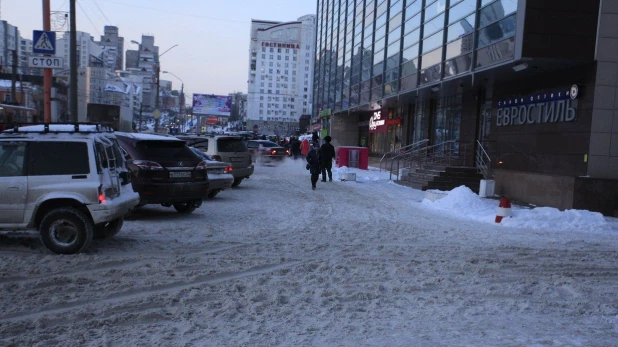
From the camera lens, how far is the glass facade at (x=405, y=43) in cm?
1714

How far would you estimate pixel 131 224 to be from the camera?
9.50m

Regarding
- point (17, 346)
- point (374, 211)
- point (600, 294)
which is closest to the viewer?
point (17, 346)

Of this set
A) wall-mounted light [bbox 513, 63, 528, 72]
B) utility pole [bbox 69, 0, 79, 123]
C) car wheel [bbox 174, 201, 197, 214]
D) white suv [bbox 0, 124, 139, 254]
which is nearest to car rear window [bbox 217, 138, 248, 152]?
car wheel [bbox 174, 201, 197, 214]

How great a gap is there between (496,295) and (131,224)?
22.5ft

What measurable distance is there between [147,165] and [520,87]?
44.6ft

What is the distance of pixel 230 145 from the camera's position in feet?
53.8

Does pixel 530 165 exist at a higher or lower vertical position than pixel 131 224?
higher

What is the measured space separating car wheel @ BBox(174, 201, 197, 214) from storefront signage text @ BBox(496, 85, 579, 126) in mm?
11147

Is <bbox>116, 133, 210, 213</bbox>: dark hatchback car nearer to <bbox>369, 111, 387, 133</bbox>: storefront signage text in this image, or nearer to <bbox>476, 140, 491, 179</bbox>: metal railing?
<bbox>476, 140, 491, 179</bbox>: metal railing

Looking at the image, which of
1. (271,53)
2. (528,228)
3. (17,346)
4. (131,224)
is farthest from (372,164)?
(271,53)

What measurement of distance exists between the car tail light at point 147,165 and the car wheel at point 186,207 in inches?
56.2

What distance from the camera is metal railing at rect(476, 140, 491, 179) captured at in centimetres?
1866

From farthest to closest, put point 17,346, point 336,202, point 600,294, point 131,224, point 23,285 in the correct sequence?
point 336,202 < point 131,224 < point 600,294 < point 23,285 < point 17,346

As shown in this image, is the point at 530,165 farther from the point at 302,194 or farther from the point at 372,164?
the point at 372,164
